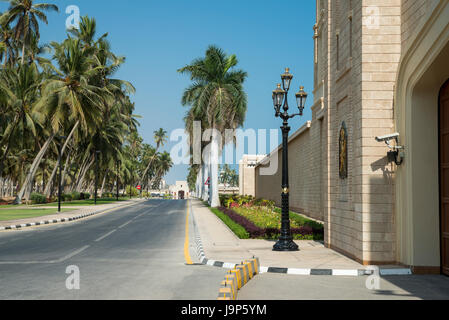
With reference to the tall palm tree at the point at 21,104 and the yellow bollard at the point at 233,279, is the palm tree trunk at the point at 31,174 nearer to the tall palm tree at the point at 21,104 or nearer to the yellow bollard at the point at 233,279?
the tall palm tree at the point at 21,104

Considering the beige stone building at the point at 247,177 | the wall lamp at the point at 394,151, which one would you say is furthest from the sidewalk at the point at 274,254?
the beige stone building at the point at 247,177

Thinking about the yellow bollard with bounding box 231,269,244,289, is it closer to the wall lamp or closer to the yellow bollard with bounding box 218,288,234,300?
the yellow bollard with bounding box 218,288,234,300

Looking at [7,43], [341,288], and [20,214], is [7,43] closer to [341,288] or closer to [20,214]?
[20,214]

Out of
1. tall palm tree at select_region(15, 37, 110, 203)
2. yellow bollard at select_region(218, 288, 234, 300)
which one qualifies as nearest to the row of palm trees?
tall palm tree at select_region(15, 37, 110, 203)

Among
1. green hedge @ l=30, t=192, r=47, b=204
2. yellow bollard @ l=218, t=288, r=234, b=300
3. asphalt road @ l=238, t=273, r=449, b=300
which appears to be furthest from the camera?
green hedge @ l=30, t=192, r=47, b=204

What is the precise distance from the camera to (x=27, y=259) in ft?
41.7

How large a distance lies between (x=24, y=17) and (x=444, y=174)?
53.1 m

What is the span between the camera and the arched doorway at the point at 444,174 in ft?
33.9

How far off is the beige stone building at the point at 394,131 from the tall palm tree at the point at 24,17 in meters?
47.6

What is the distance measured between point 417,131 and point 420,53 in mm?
1697

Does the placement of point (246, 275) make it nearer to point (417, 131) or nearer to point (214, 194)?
point (417, 131)

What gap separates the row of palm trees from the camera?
1671 inches

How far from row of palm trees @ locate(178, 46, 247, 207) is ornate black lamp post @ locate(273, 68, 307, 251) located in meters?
26.5

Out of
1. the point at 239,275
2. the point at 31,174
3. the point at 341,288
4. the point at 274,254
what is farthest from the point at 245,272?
the point at 31,174
